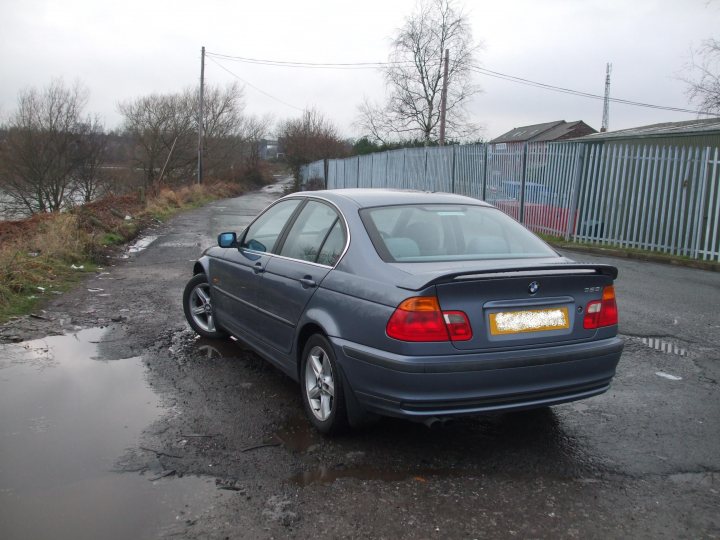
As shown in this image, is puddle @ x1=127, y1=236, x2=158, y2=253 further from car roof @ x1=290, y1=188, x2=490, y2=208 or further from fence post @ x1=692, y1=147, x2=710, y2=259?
fence post @ x1=692, y1=147, x2=710, y2=259

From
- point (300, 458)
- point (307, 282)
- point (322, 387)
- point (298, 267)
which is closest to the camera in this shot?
point (300, 458)

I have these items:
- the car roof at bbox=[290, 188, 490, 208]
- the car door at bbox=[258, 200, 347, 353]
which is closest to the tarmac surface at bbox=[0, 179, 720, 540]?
the car door at bbox=[258, 200, 347, 353]

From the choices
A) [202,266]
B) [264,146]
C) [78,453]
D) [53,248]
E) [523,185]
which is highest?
[264,146]

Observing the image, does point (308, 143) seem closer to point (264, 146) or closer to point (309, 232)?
point (264, 146)

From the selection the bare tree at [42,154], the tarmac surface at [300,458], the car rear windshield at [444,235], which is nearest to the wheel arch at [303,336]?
the tarmac surface at [300,458]

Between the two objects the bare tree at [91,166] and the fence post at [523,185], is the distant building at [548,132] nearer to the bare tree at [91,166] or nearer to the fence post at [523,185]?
the bare tree at [91,166]

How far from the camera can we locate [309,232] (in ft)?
14.7

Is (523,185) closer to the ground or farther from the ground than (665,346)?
farther from the ground

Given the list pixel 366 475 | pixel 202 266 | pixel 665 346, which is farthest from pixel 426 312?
pixel 665 346

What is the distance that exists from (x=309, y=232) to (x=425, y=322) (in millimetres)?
1484

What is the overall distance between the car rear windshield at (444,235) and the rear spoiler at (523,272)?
43 centimetres

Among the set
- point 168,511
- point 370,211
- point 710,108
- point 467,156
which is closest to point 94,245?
point 370,211

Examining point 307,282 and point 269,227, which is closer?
point 307,282

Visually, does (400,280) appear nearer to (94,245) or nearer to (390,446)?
(390,446)
